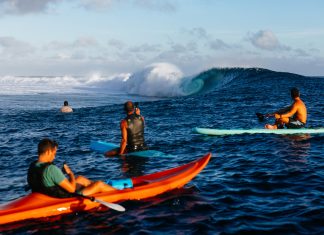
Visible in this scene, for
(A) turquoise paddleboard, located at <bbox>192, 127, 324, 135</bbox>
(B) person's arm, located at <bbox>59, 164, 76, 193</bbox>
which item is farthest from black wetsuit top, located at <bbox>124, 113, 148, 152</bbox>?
(B) person's arm, located at <bbox>59, 164, 76, 193</bbox>

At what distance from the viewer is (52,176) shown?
24.8 feet

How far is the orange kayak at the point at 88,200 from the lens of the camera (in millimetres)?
7609

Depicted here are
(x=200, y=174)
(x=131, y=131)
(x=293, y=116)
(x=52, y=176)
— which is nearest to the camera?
(x=52, y=176)

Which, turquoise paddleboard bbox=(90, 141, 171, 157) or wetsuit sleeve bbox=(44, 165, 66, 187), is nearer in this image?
wetsuit sleeve bbox=(44, 165, 66, 187)

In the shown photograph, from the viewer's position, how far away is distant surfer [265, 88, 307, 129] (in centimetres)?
1523

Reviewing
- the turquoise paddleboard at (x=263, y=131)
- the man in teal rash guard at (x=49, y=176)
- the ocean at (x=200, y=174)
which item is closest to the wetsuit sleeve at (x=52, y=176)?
the man in teal rash guard at (x=49, y=176)

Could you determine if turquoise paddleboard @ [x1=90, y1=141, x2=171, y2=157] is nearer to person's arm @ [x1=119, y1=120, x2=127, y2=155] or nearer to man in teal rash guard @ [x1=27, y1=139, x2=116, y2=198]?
person's arm @ [x1=119, y1=120, x2=127, y2=155]

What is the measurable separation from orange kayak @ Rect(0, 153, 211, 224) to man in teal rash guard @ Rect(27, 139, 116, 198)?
14 cm

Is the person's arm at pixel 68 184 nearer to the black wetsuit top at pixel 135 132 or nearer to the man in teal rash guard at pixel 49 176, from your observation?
the man in teal rash guard at pixel 49 176

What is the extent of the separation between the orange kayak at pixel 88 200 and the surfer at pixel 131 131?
2.67m

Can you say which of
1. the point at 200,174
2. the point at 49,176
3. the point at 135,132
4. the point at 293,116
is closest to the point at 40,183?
the point at 49,176

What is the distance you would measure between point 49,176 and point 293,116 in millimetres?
10728

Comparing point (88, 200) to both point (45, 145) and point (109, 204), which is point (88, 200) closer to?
Answer: point (109, 204)

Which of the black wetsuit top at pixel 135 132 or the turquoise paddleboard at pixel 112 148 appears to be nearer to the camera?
the black wetsuit top at pixel 135 132
